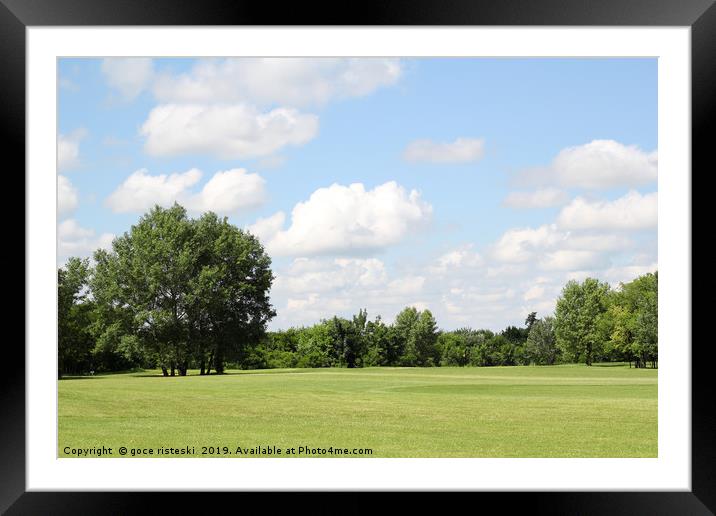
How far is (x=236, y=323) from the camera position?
12.8 m

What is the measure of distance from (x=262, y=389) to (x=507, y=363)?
13.9 feet

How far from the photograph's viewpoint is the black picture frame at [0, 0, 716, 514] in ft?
8.31

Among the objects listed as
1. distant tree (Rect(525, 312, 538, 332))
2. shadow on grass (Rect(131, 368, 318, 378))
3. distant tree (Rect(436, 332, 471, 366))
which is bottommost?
shadow on grass (Rect(131, 368, 318, 378))

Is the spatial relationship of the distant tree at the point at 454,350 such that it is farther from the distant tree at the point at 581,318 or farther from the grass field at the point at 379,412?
the distant tree at the point at 581,318

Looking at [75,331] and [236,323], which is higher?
[75,331]

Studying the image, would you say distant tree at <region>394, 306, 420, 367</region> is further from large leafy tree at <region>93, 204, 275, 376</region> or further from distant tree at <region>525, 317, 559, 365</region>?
large leafy tree at <region>93, 204, 275, 376</region>

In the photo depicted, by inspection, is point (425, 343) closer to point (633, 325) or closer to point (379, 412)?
point (379, 412)

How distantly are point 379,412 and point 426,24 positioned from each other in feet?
21.2

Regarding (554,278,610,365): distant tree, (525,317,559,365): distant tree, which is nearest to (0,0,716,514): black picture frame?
(525,317,559,365): distant tree

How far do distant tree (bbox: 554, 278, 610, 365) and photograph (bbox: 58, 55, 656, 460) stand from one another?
3.3 inches

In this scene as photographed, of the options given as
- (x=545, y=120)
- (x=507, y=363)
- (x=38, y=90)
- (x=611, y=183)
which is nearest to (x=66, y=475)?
(x=38, y=90)

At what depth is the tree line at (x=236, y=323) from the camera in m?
11.6

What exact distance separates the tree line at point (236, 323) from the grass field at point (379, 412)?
1.25ft

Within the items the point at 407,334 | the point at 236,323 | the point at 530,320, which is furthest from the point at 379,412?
the point at 530,320
